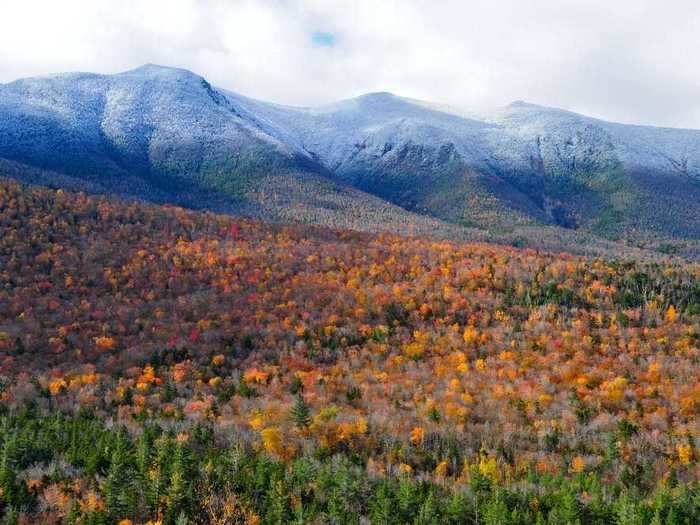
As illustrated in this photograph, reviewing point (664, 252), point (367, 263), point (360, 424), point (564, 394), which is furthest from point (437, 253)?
point (664, 252)

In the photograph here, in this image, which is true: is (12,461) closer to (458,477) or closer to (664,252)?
(458,477)

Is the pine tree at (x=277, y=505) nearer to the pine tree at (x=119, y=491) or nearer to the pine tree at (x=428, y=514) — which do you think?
the pine tree at (x=428, y=514)

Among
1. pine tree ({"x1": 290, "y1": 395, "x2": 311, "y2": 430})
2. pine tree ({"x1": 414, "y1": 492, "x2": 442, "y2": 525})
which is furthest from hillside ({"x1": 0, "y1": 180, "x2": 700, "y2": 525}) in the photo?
pine tree ({"x1": 290, "y1": 395, "x2": 311, "y2": 430})

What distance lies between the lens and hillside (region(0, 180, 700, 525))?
25.2m

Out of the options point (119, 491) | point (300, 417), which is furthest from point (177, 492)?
point (300, 417)

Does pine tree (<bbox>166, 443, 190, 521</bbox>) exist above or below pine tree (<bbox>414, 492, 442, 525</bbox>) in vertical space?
below

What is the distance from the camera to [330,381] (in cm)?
4566

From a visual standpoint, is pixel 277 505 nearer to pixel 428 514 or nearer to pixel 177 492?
pixel 177 492

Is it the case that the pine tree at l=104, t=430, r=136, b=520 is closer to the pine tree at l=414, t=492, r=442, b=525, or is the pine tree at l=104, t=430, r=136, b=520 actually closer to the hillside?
the hillside

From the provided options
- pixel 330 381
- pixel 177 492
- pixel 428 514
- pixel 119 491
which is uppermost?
pixel 428 514

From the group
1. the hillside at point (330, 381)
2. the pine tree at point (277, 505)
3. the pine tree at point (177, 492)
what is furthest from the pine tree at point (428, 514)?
the pine tree at point (177, 492)

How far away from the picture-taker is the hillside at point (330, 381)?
25.2 metres

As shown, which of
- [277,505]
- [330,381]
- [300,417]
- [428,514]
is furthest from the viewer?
[330,381]

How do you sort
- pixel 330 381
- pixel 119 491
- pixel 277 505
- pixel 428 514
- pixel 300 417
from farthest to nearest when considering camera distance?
1. pixel 330 381
2. pixel 300 417
3. pixel 119 491
4. pixel 277 505
5. pixel 428 514
